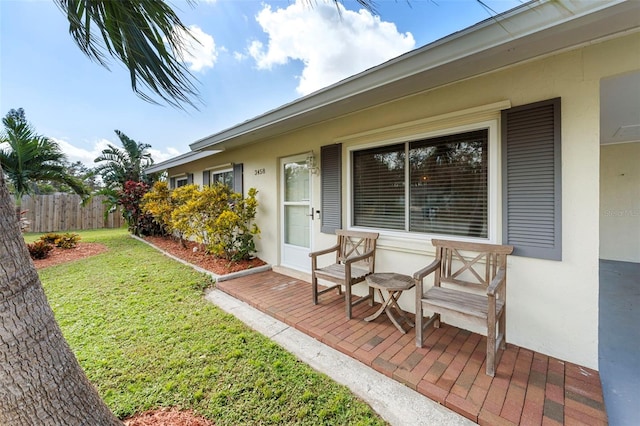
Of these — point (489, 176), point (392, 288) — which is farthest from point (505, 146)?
point (392, 288)

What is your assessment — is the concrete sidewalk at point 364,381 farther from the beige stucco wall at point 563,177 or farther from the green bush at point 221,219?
the green bush at point 221,219

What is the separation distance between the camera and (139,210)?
9031mm

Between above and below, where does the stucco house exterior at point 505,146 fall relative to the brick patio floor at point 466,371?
above

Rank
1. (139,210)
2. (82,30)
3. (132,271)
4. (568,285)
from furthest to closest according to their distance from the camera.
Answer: (139,210)
(132,271)
(568,285)
(82,30)

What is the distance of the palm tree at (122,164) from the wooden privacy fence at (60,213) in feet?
3.86

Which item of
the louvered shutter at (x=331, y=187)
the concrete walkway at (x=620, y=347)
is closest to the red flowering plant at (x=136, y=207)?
the louvered shutter at (x=331, y=187)

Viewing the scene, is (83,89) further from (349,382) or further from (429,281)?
(429,281)

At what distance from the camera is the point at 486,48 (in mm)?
1983

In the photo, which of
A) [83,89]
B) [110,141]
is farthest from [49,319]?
[110,141]

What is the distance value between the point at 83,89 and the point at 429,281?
3.75 metres

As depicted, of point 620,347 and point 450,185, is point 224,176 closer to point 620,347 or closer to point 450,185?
point 450,185

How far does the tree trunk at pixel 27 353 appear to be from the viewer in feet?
3.41

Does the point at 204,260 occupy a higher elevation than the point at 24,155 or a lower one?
lower

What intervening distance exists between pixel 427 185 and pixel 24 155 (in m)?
9.51
